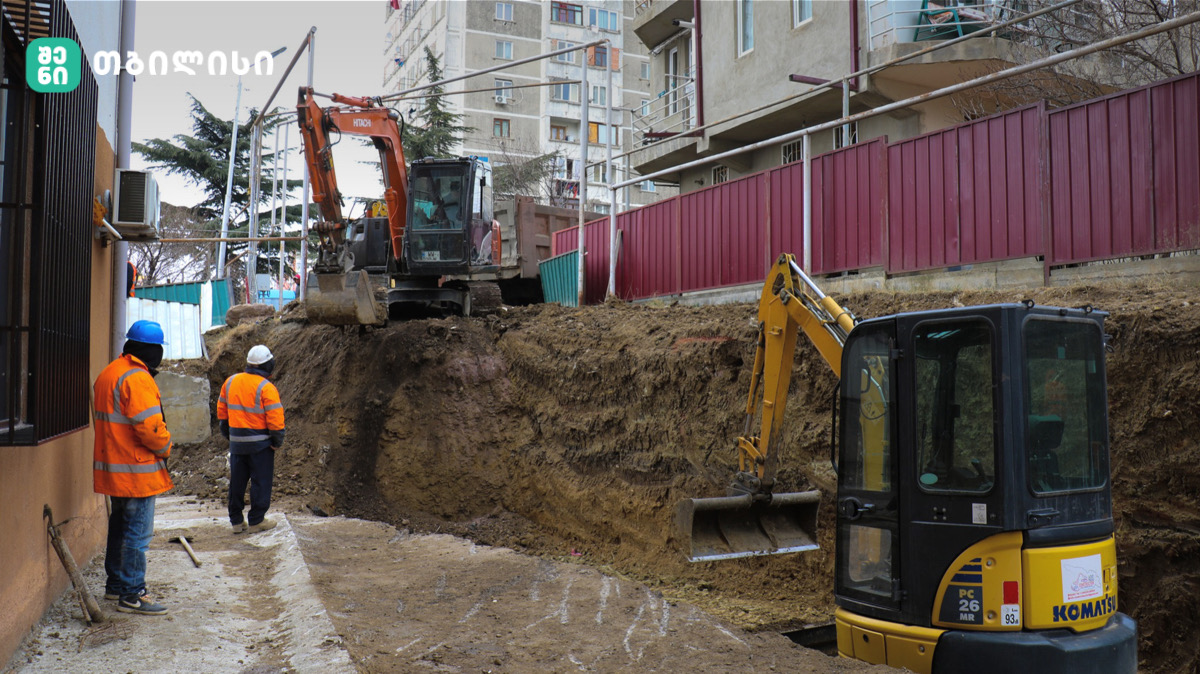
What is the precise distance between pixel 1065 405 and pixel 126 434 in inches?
230

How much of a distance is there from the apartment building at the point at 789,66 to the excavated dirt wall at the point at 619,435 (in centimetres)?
397

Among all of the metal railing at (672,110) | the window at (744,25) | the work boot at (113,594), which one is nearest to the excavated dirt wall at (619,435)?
the work boot at (113,594)

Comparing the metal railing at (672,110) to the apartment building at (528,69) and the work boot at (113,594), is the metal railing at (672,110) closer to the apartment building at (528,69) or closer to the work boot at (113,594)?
the work boot at (113,594)

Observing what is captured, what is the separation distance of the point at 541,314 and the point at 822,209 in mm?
5481

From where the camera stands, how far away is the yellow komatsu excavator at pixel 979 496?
15.5 ft

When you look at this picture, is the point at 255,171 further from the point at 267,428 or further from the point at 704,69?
the point at 267,428

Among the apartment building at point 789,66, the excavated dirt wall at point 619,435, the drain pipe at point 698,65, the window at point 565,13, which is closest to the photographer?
the excavated dirt wall at point 619,435

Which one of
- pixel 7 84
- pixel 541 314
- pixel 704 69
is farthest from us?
pixel 704 69

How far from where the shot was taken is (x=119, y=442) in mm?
5746

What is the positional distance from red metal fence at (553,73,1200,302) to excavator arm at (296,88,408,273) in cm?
513

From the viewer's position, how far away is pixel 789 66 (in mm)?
17281

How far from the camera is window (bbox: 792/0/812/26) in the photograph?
55.7ft

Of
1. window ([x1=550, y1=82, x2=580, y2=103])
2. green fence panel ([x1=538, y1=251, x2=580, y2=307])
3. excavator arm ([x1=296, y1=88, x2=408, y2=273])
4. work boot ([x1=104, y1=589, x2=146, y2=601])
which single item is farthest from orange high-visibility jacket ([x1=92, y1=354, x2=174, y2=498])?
window ([x1=550, y1=82, x2=580, y2=103])

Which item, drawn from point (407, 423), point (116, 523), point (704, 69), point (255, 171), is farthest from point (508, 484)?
point (255, 171)
